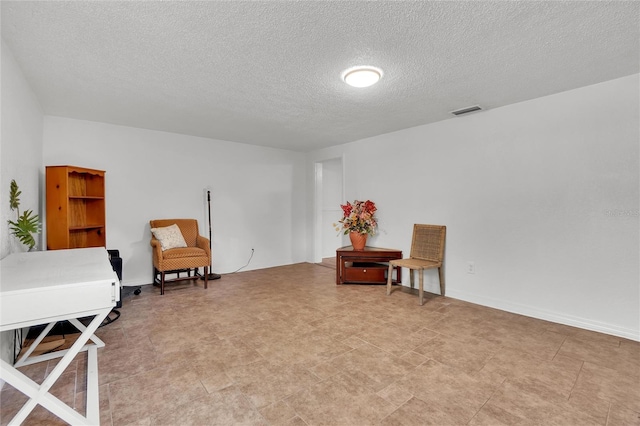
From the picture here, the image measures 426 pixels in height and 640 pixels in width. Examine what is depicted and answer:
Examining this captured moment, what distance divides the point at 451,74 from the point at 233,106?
2170mm

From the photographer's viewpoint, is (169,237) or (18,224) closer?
(18,224)

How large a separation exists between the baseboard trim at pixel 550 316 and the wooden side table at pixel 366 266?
89 centimetres

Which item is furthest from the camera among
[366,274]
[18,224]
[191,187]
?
[191,187]

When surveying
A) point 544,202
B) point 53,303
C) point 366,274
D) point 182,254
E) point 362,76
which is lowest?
point 366,274

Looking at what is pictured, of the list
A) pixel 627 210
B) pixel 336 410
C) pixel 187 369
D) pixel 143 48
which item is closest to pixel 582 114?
pixel 627 210

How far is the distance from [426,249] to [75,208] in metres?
4.37

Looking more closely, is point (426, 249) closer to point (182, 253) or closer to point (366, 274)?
point (366, 274)

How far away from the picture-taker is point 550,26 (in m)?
1.77

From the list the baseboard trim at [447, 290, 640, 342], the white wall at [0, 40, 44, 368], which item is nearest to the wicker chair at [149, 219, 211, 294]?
the white wall at [0, 40, 44, 368]

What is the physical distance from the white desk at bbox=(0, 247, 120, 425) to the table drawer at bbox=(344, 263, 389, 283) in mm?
3052

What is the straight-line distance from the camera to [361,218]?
4355 millimetres

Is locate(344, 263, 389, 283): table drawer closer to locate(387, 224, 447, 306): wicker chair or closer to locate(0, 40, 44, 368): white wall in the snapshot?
locate(387, 224, 447, 306): wicker chair

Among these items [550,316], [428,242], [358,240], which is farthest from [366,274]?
[550,316]

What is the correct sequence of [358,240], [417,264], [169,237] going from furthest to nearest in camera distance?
[358,240] < [169,237] < [417,264]
